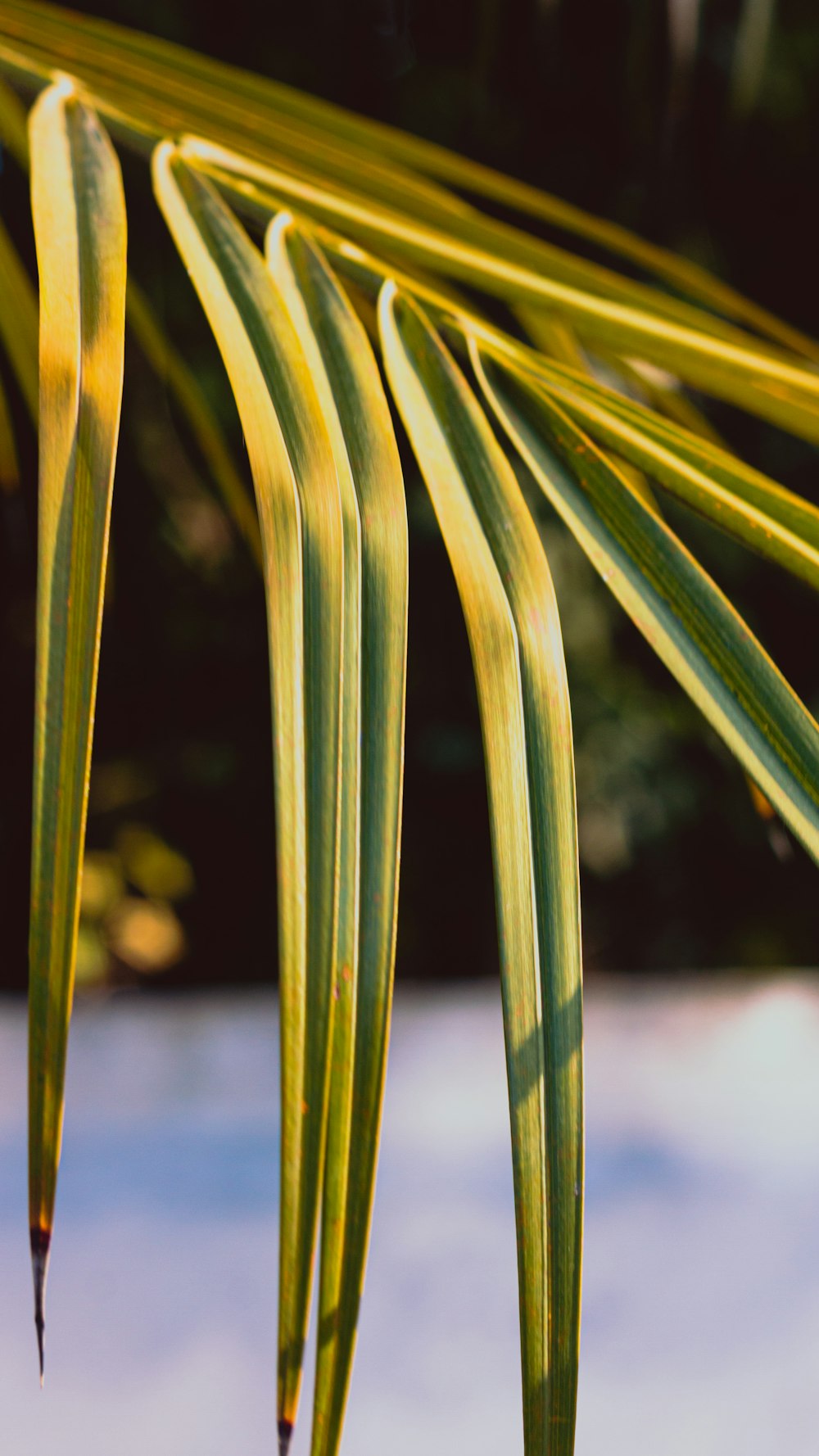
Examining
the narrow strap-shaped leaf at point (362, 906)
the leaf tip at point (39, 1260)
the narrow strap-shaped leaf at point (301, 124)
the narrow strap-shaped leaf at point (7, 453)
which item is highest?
the narrow strap-shaped leaf at point (301, 124)

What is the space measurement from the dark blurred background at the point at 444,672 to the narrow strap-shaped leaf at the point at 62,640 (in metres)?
1.10

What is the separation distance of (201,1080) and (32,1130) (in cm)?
55

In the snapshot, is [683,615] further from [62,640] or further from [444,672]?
[444,672]

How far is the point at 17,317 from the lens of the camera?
0.39 m

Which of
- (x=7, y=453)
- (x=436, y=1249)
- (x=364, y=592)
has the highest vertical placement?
(x=7, y=453)

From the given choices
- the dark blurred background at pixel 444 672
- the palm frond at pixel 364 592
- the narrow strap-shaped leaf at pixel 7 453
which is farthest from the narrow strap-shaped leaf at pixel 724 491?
the dark blurred background at pixel 444 672

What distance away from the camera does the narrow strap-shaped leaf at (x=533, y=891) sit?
0.48 feet

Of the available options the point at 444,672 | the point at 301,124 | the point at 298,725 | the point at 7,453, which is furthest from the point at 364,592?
the point at 444,672

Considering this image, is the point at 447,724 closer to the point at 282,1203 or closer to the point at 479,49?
the point at 479,49

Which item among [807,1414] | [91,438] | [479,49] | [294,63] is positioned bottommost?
[807,1414]

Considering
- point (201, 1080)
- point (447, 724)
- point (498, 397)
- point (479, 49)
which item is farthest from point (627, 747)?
point (498, 397)

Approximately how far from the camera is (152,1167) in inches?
21.7

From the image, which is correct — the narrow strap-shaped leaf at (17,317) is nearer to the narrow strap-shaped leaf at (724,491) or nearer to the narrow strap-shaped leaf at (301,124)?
the narrow strap-shaped leaf at (301,124)

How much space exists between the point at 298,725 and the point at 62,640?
0.12 feet
